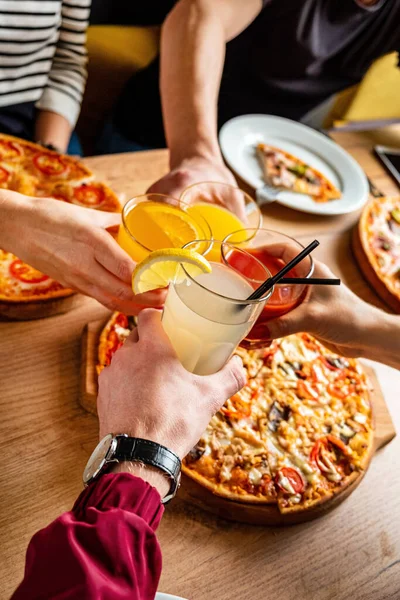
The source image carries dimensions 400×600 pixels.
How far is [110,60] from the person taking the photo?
10.2ft

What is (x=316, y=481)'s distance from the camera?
4.05ft

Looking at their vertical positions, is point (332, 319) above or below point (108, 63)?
above

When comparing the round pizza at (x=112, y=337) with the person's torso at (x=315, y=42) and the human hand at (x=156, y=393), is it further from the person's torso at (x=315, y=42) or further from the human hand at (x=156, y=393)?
the person's torso at (x=315, y=42)

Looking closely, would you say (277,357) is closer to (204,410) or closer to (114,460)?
(204,410)

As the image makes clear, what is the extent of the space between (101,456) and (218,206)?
0.76m

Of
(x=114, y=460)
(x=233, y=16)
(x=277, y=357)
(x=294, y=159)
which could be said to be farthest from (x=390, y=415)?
(x=233, y=16)

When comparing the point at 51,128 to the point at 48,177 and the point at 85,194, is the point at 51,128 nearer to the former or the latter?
the point at 48,177

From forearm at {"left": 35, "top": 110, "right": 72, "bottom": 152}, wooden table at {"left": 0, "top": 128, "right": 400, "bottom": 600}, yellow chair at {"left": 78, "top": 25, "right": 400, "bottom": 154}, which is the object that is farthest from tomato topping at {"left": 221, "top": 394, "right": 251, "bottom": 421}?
yellow chair at {"left": 78, "top": 25, "right": 400, "bottom": 154}

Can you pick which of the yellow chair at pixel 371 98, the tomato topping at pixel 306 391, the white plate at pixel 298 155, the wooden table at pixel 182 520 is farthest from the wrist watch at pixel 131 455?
the yellow chair at pixel 371 98

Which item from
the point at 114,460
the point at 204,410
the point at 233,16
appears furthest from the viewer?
the point at 233,16

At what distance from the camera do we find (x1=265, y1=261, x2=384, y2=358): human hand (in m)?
1.31

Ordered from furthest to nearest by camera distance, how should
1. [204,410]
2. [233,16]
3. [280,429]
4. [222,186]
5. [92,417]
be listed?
[233,16] < [222,186] < [280,429] < [92,417] < [204,410]

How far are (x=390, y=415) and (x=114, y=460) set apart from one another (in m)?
0.90

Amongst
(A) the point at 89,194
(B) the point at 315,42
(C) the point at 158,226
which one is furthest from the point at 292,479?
(B) the point at 315,42
